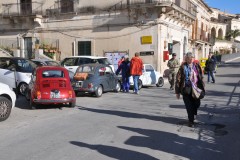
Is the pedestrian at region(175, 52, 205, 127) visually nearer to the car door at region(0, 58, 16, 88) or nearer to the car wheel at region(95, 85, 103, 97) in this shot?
the car wheel at region(95, 85, 103, 97)

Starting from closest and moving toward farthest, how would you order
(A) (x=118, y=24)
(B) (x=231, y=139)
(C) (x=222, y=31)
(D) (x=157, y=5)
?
(B) (x=231, y=139) → (D) (x=157, y=5) → (A) (x=118, y=24) → (C) (x=222, y=31)

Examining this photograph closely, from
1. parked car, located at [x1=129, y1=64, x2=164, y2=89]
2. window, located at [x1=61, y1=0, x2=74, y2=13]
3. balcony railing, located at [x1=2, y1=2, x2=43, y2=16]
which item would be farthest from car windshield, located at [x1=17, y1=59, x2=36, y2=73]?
balcony railing, located at [x1=2, y1=2, x2=43, y2=16]

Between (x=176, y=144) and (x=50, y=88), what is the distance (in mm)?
5179

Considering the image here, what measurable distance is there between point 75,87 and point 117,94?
2.05 metres

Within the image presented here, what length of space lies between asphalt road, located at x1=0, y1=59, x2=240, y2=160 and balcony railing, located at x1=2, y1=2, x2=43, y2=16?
56.4 ft

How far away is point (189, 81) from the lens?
296 inches

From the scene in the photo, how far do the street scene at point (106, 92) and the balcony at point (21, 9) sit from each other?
9cm

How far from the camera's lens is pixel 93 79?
12.8 metres

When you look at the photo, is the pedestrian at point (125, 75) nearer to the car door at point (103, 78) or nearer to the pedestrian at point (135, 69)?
the pedestrian at point (135, 69)

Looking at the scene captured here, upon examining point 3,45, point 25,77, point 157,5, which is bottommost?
point 25,77

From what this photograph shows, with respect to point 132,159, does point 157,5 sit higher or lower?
higher

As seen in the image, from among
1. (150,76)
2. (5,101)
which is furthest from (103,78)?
(5,101)

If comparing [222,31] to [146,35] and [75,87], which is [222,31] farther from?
[75,87]

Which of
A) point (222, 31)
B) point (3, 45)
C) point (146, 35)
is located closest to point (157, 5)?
point (146, 35)
